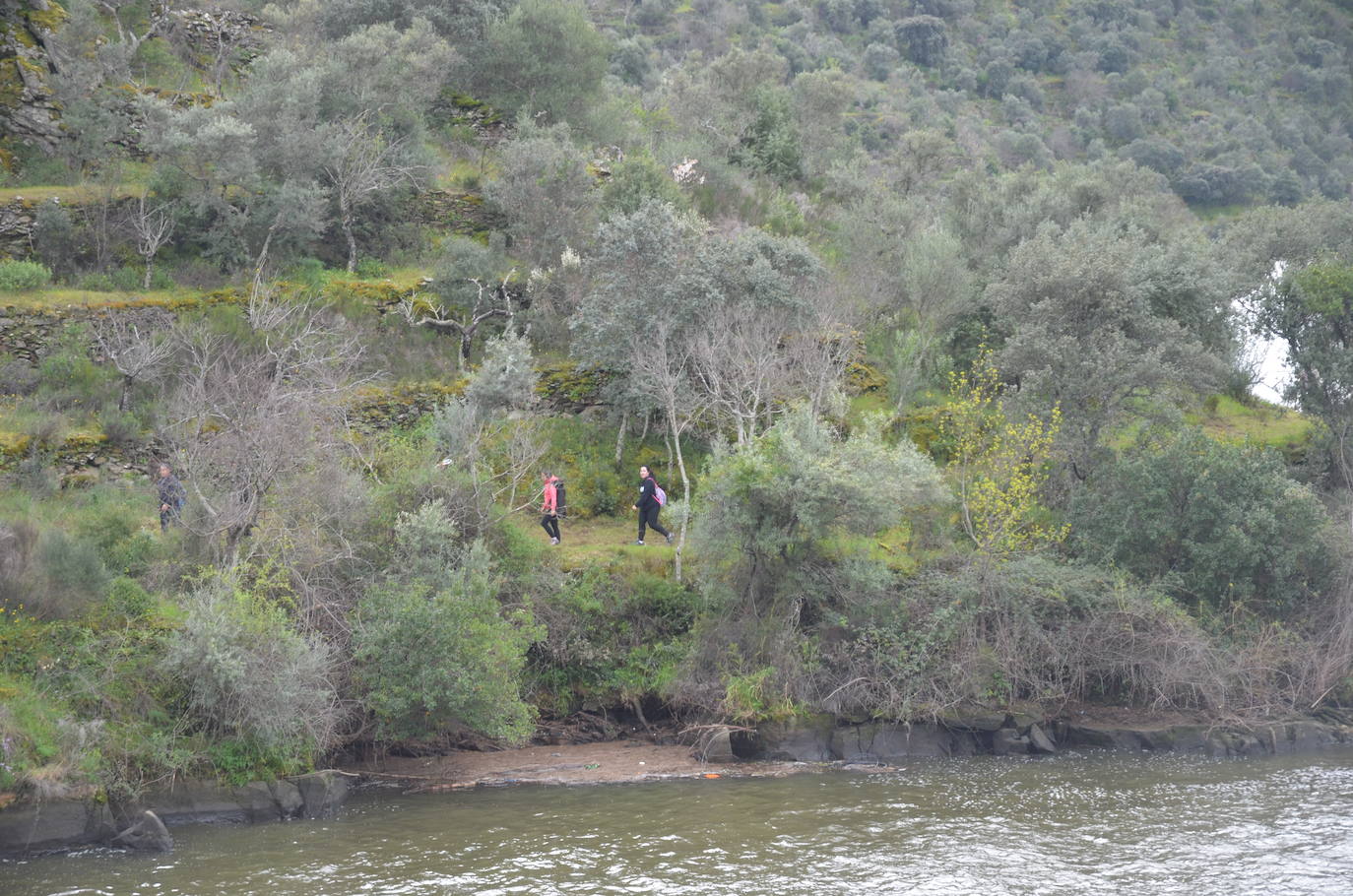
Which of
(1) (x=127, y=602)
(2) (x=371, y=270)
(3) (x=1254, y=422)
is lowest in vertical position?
(1) (x=127, y=602)

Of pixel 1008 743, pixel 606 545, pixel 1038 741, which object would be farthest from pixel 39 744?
pixel 1038 741

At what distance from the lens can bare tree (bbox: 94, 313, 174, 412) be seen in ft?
88.5

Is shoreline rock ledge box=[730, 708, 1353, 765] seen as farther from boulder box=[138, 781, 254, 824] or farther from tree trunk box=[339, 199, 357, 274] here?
tree trunk box=[339, 199, 357, 274]

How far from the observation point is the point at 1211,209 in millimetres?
69812

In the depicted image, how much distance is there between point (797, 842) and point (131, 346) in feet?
67.1

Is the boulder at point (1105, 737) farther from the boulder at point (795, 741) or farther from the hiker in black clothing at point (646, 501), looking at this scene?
the hiker in black clothing at point (646, 501)

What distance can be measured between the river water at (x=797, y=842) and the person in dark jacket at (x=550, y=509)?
6668 millimetres

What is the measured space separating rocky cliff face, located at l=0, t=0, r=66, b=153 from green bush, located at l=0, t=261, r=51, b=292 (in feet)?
19.6

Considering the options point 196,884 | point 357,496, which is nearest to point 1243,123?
point 357,496

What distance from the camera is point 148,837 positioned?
17406 mm

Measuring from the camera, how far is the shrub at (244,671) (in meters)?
18.5

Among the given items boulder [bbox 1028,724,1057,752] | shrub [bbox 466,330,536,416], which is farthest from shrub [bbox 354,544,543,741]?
boulder [bbox 1028,724,1057,752]

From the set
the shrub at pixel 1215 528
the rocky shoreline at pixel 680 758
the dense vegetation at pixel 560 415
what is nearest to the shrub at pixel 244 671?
the dense vegetation at pixel 560 415

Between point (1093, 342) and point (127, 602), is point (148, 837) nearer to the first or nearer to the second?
point (127, 602)
